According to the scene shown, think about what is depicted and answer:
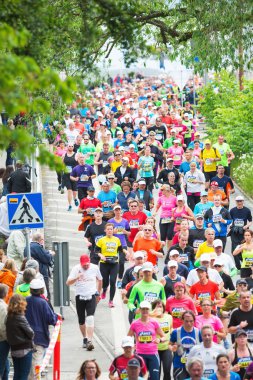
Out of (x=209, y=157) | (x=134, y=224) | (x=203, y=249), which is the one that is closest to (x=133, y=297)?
(x=203, y=249)

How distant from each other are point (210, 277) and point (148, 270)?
5.55ft

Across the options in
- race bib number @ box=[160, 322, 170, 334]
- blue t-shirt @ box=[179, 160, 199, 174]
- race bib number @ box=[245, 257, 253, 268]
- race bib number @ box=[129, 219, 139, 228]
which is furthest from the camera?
blue t-shirt @ box=[179, 160, 199, 174]

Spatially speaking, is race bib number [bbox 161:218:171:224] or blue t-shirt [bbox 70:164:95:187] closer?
race bib number [bbox 161:218:171:224]

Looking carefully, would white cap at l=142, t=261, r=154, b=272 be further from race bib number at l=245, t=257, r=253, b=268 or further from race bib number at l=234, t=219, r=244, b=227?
race bib number at l=234, t=219, r=244, b=227

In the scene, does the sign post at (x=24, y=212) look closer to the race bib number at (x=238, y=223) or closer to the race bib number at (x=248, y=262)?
the race bib number at (x=248, y=262)

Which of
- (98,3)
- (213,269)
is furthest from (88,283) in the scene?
(98,3)

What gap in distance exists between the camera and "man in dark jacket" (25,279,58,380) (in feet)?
53.5

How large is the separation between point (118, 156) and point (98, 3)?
16.3m

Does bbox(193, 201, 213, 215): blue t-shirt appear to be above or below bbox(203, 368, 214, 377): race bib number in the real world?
above

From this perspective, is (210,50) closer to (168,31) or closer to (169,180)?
(168,31)

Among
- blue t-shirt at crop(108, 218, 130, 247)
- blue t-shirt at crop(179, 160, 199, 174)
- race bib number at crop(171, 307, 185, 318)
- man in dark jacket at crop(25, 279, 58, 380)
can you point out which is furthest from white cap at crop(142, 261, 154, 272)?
blue t-shirt at crop(179, 160, 199, 174)

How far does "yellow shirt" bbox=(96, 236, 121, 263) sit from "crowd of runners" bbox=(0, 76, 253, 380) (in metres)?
0.02

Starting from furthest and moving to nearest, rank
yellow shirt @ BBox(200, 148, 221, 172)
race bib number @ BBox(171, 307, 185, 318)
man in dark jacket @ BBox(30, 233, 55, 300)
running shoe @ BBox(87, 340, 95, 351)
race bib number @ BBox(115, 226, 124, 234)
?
yellow shirt @ BBox(200, 148, 221, 172), race bib number @ BBox(115, 226, 124, 234), man in dark jacket @ BBox(30, 233, 55, 300), running shoe @ BBox(87, 340, 95, 351), race bib number @ BBox(171, 307, 185, 318)

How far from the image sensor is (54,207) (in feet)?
106
